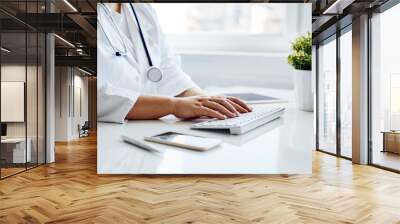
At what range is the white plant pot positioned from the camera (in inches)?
223

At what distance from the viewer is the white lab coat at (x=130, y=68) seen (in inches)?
219

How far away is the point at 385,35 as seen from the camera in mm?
→ 6766

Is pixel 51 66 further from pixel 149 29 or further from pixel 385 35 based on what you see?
pixel 385 35

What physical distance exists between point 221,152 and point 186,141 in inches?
19.6

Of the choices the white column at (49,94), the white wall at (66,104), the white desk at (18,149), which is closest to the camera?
the white desk at (18,149)

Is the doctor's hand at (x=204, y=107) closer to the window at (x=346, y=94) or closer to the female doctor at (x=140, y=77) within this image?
the female doctor at (x=140, y=77)

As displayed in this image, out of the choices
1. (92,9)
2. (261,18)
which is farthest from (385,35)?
(92,9)

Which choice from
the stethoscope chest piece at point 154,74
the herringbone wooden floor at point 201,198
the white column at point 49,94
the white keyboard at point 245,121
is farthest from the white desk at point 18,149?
the white keyboard at point 245,121

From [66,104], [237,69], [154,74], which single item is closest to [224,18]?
[237,69]

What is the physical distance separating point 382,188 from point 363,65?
3.01 metres

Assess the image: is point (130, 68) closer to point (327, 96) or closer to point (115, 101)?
point (115, 101)

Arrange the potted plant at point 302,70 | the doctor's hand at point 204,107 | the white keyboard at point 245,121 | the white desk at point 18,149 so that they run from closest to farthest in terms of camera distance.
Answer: the white keyboard at point 245,121
the doctor's hand at point 204,107
the potted plant at point 302,70
the white desk at point 18,149

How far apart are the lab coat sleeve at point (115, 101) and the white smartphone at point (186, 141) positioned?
20.3 inches

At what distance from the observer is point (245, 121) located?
17.9 feet
